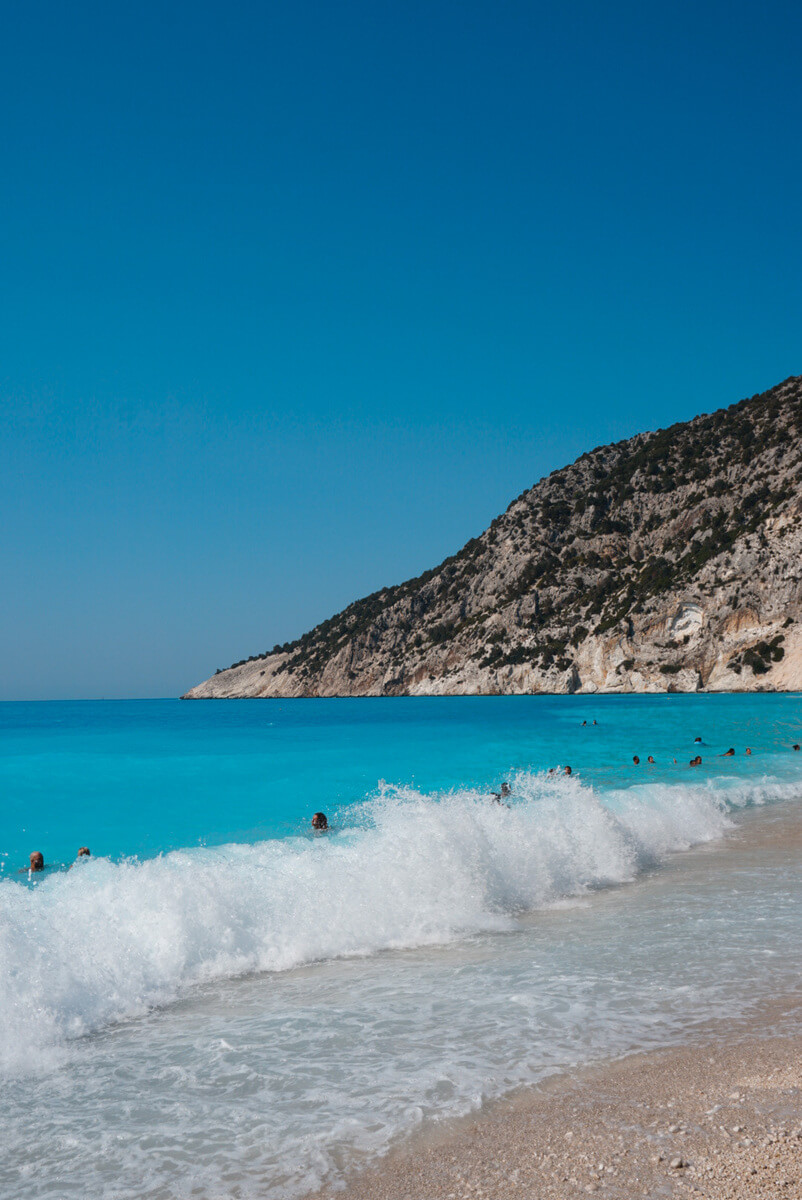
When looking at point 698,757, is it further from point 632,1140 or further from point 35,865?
point 632,1140

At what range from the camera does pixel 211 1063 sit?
589 cm

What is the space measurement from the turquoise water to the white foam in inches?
188

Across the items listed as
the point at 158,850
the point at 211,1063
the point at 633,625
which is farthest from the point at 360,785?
the point at 633,625

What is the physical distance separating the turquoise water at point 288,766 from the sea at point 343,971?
0.37 m

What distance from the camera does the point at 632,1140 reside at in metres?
4.46

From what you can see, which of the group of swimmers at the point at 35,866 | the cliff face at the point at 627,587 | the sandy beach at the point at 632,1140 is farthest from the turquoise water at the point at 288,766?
the cliff face at the point at 627,587

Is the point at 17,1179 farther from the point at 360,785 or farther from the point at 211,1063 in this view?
the point at 360,785

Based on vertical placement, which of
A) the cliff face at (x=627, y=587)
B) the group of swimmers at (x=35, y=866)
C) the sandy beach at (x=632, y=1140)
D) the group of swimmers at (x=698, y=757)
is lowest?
the group of swimmers at (x=698, y=757)

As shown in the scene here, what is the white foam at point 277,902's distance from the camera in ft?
24.1

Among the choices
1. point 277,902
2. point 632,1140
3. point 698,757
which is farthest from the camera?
point 698,757

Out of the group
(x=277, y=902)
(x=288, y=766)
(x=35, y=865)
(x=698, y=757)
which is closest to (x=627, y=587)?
(x=698, y=757)

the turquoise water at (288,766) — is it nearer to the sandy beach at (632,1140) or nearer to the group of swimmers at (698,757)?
the group of swimmers at (698,757)

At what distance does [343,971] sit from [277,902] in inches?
69.2

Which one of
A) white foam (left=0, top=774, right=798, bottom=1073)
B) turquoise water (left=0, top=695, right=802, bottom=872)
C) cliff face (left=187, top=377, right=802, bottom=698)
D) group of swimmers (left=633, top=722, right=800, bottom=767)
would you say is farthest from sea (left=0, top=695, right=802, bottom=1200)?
cliff face (left=187, top=377, right=802, bottom=698)
